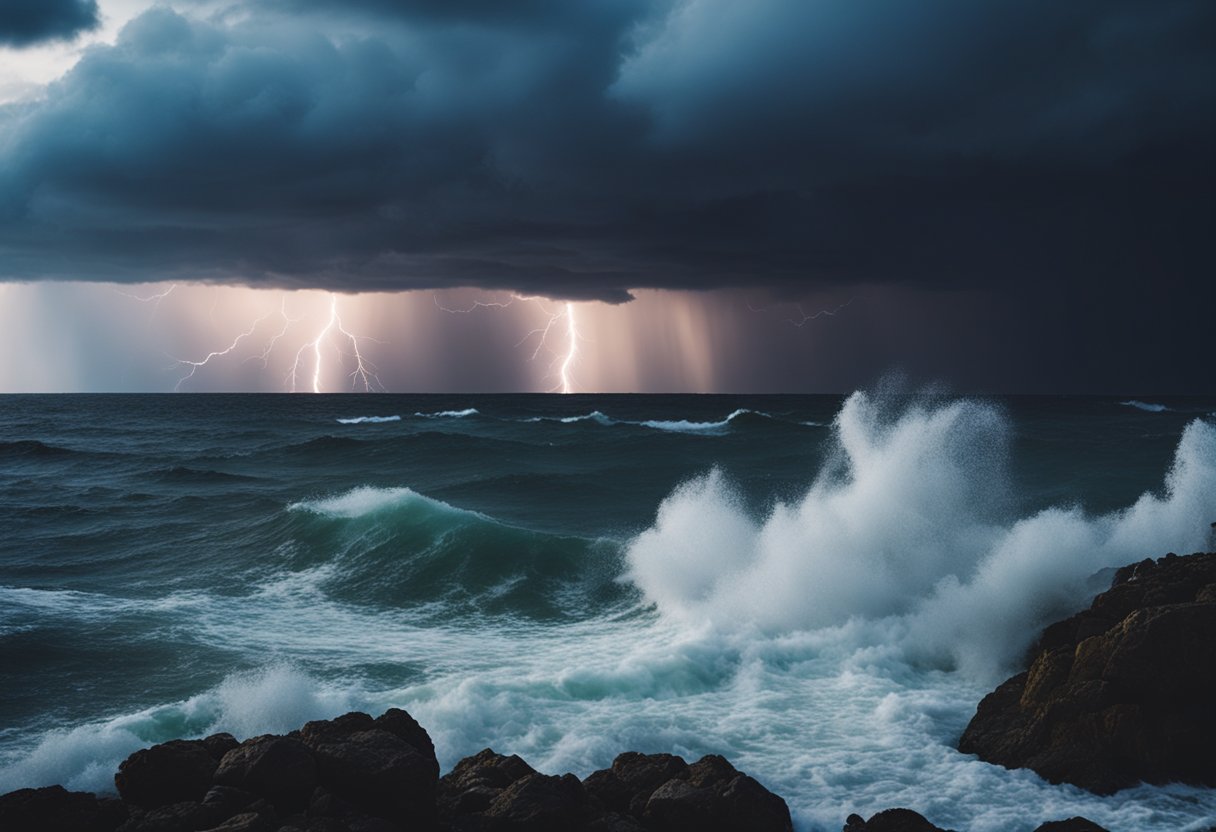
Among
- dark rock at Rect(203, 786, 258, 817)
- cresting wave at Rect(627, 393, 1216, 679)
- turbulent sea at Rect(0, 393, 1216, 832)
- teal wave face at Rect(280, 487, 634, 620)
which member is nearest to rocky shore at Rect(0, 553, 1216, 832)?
dark rock at Rect(203, 786, 258, 817)

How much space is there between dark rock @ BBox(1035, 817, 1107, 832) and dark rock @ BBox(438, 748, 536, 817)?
407 centimetres

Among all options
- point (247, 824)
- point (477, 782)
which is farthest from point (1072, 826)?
point (247, 824)

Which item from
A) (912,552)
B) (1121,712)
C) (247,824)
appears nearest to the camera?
(247,824)

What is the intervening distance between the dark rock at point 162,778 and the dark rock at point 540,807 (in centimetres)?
235

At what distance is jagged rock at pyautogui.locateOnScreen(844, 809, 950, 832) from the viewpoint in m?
7.11

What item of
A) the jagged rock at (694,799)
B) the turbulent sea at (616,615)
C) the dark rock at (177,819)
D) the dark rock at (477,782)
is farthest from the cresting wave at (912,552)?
the dark rock at (177,819)

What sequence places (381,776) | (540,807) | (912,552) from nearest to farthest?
1. (540,807)
2. (381,776)
3. (912,552)

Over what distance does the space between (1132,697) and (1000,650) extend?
3862mm

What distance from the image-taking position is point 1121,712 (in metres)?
8.81

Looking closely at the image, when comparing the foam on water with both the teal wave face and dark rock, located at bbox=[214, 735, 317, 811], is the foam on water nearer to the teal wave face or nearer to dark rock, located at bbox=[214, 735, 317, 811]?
the teal wave face

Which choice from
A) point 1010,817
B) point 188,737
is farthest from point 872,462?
point 188,737

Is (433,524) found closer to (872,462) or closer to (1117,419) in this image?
(872,462)

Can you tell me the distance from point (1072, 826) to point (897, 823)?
129 centimetres

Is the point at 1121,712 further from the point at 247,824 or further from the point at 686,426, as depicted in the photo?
the point at 686,426
